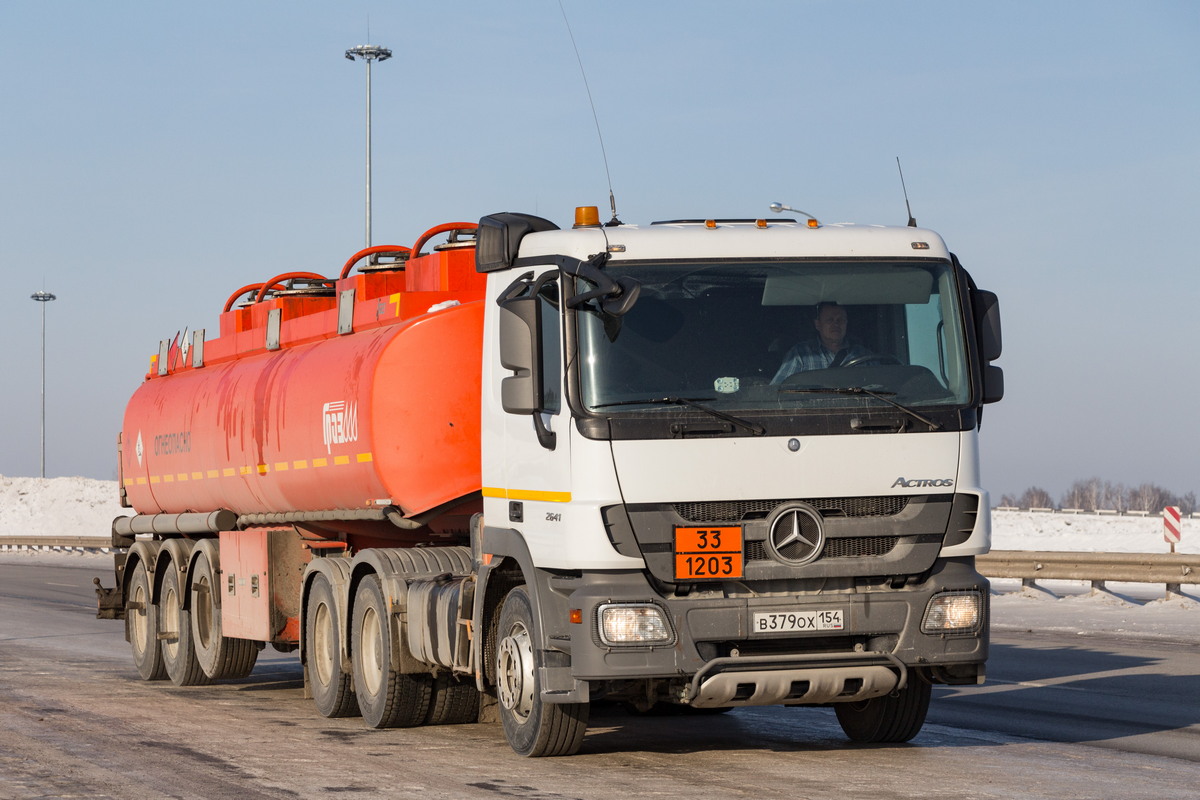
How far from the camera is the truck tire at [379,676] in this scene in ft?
37.1

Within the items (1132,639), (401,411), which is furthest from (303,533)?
(1132,639)

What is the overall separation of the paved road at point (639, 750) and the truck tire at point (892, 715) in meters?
0.13

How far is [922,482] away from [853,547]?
50 cm

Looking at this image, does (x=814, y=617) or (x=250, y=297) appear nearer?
(x=814, y=617)

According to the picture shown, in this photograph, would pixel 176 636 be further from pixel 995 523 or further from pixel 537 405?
pixel 995 523

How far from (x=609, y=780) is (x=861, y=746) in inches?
79.7

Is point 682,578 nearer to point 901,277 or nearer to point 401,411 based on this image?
point 901,277

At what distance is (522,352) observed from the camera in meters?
9.06

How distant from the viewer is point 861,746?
1008 cm

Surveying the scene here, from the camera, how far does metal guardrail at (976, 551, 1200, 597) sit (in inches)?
834

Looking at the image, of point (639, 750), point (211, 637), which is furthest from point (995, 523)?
point (639, 750)

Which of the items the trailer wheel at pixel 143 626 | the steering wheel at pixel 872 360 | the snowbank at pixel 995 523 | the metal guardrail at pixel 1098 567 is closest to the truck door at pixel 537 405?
the steering wheel at pixel 872 360

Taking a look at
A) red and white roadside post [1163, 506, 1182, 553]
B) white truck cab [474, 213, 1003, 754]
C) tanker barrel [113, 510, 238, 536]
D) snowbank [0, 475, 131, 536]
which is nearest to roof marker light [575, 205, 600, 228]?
white truck cab [474, 213, 1003, 754]

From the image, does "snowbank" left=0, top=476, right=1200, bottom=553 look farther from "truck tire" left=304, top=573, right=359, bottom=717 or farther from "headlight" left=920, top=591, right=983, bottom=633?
"headlight" left=920, top=591, right=983, bottom=633
